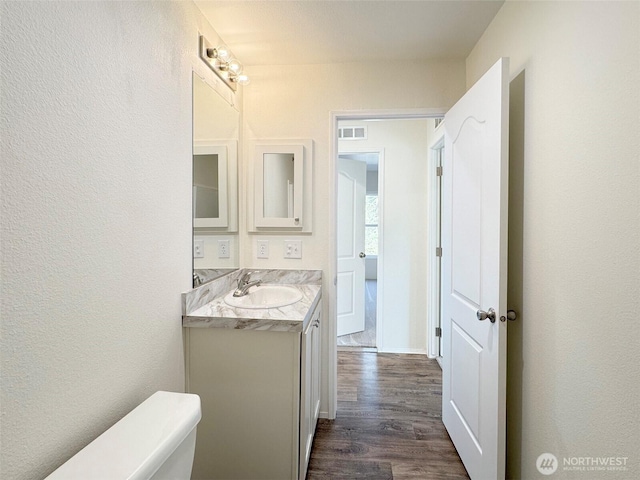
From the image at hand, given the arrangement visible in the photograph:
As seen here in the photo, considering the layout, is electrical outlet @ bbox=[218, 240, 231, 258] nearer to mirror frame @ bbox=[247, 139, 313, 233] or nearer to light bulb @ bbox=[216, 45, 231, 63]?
mirror frame @ bbox=[247, 139, 313, 233]

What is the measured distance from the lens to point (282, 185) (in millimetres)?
2172

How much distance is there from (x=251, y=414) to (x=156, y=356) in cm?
52

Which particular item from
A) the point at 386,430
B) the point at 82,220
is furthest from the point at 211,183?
the point at 386,430

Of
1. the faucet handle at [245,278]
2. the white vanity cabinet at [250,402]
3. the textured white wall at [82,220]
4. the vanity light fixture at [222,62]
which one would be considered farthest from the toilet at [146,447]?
the vanity light fixture at [222,62]

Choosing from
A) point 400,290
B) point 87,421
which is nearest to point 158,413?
point 87,421

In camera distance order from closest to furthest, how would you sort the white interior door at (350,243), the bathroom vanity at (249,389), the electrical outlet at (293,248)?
the bathroom vanity at (249,389), the electrical outlet at (293,248), the white interior door at (350,243)

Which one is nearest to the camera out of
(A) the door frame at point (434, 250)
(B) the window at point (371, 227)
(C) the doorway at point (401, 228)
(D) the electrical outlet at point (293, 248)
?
(D) the electrical outlet at point (293, 248)

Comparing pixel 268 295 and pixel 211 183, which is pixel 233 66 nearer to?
pixel 211 183

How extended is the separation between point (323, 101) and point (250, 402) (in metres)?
1.86

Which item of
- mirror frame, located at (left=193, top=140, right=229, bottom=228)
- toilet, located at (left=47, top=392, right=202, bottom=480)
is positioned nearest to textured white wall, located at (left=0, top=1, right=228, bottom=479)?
toilet, located at (left=47, top=392, right=202, bottom=480)

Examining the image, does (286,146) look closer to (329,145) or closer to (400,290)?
(329,145)

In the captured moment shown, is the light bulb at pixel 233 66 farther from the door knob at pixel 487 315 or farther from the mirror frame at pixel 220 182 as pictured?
the door knob at pixel 487 315

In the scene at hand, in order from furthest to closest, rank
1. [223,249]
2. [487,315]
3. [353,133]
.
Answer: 1. [353,133]
2. [223,249]
3. [487,315]

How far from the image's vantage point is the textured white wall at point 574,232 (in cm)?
87
